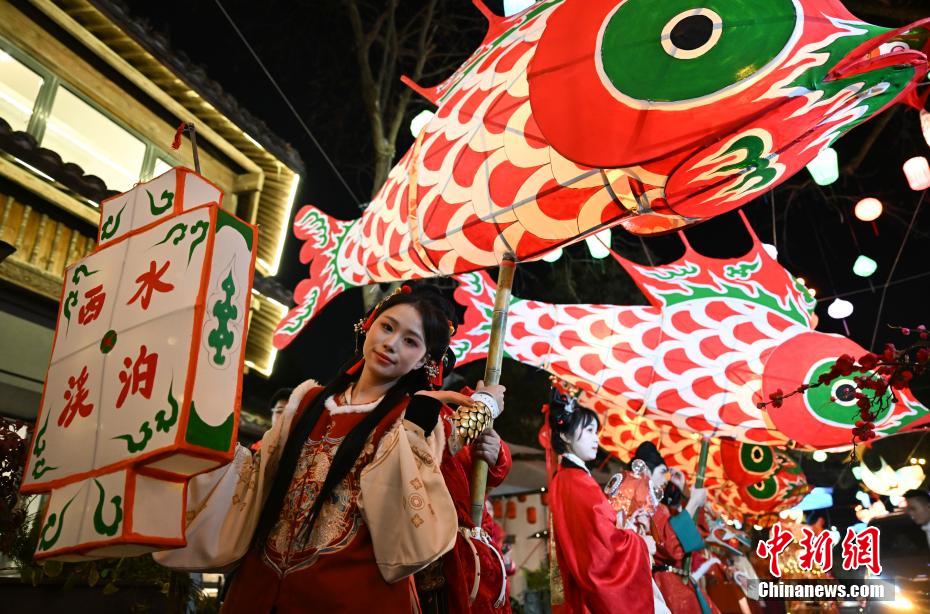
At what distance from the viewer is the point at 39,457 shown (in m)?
2.35

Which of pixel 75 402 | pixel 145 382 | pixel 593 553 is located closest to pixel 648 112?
pixel 145 382

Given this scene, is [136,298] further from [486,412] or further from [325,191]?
[325,191]

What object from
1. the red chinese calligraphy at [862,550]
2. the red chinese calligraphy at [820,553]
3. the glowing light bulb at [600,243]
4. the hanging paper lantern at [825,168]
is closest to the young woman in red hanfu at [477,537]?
the glowing light bulb at [600,243]

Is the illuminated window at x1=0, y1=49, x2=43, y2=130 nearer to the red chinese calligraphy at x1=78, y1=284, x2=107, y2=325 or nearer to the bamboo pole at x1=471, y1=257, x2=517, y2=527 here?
the red chinese calligraphy at x1=78, y1=284, x2=107, y2=325

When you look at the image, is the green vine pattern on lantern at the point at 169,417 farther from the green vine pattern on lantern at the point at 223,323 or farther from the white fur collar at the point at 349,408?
the white fur collar at the point at 349,408

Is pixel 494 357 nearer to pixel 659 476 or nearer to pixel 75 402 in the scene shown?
pixel 75 402

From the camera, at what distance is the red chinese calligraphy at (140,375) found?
210cm

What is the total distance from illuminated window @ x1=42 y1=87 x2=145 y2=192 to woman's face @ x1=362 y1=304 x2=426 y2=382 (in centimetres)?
705

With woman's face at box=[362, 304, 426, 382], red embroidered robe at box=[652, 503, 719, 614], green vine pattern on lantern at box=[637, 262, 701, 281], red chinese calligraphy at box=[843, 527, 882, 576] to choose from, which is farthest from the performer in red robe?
red chinese calligraphy at box=[843, 527, 882, 576]

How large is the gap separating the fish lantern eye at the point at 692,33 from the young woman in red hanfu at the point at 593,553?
2.92 m

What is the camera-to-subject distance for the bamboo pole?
10.5 feet

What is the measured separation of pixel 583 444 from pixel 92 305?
3532 mm

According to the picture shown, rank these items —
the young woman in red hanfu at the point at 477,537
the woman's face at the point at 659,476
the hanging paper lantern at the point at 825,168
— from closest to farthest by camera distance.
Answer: the young woman in red hanfu at the point at 477,537, the woman's face at the point at 659,476, the hanging paper lantern at the point at 825,168

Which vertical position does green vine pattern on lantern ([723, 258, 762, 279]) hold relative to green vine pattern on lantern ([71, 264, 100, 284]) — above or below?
above
